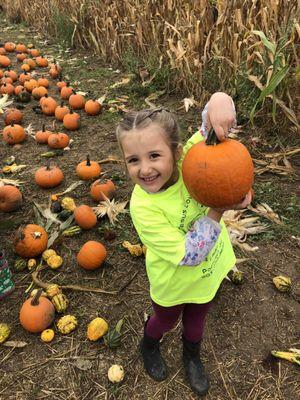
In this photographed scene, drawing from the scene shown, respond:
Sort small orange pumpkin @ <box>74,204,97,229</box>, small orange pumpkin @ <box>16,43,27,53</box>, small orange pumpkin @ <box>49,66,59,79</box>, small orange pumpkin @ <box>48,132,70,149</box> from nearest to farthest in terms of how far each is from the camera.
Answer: small orange pumpkin @ <box>74,204,97,229</box> < small orange pumpkin @ <box>48,132,70,149</box> < small orange pumpkin @ <box>49,66,59,79</box> < small orange pumpkin @ <box>16,43,27,53</box>

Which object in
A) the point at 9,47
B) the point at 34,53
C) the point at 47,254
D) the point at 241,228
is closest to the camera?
the point at 47,254

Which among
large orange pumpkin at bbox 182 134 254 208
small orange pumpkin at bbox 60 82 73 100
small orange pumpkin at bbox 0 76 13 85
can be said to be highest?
large orange pumpkin at bbox 182 134 254 208

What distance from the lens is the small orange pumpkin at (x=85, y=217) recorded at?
4016 mm

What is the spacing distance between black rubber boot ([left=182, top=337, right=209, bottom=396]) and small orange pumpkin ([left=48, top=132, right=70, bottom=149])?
3.78 meters

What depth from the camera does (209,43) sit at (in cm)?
596

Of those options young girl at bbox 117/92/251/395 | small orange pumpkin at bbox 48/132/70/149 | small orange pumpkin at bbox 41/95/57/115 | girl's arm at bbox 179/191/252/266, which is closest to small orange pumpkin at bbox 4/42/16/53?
small orange pumpkin at bbox 41/95/57/115

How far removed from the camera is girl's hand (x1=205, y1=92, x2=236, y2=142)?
1851 mm

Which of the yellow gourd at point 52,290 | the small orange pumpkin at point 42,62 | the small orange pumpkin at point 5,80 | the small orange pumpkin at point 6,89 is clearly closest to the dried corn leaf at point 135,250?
the yellow gourd at point 52,290

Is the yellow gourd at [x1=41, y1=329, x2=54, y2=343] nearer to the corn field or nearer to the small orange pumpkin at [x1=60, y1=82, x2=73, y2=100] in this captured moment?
the corn field

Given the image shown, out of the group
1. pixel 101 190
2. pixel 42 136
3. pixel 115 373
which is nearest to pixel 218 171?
pixel 115 373

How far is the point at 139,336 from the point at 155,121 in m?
1.91

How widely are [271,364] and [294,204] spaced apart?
1.93 meters

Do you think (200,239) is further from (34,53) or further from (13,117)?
(34,53)

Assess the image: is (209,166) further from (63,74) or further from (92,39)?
(92,39)
